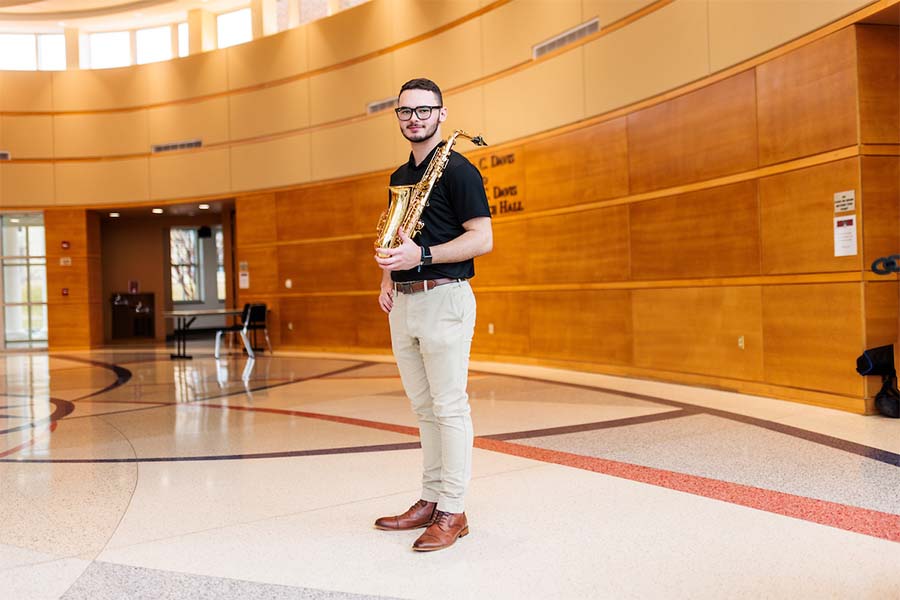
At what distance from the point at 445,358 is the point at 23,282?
14.1 metres

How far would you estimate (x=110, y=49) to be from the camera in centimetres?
1398

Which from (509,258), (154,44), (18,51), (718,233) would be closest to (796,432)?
(718,233)

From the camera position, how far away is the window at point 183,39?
13406mm

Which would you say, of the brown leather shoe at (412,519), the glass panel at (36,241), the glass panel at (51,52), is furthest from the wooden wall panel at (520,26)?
the glass panel at (36,241)

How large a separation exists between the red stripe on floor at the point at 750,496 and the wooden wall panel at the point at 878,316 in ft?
7.35

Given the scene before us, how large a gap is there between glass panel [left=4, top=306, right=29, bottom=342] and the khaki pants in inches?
545

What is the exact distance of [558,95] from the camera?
26.0 ft

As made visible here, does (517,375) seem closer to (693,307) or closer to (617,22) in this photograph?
Answer: (693,307)

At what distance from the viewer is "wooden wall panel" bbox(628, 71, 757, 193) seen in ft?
19.1

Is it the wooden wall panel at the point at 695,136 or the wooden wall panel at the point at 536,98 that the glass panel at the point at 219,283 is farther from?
the wooden wall panel at the point at 695,136

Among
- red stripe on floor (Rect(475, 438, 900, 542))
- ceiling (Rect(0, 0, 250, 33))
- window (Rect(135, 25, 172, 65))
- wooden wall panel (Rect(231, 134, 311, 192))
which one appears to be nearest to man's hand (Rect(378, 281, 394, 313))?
red stripe on floor (Rect(475, 438, 900, 542))

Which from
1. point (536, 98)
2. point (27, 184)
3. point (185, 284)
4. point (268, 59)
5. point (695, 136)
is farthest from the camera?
point (185, 284)

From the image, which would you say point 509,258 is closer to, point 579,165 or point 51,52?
point 579,165

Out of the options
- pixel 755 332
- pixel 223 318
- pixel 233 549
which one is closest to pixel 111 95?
pixel 223 318
